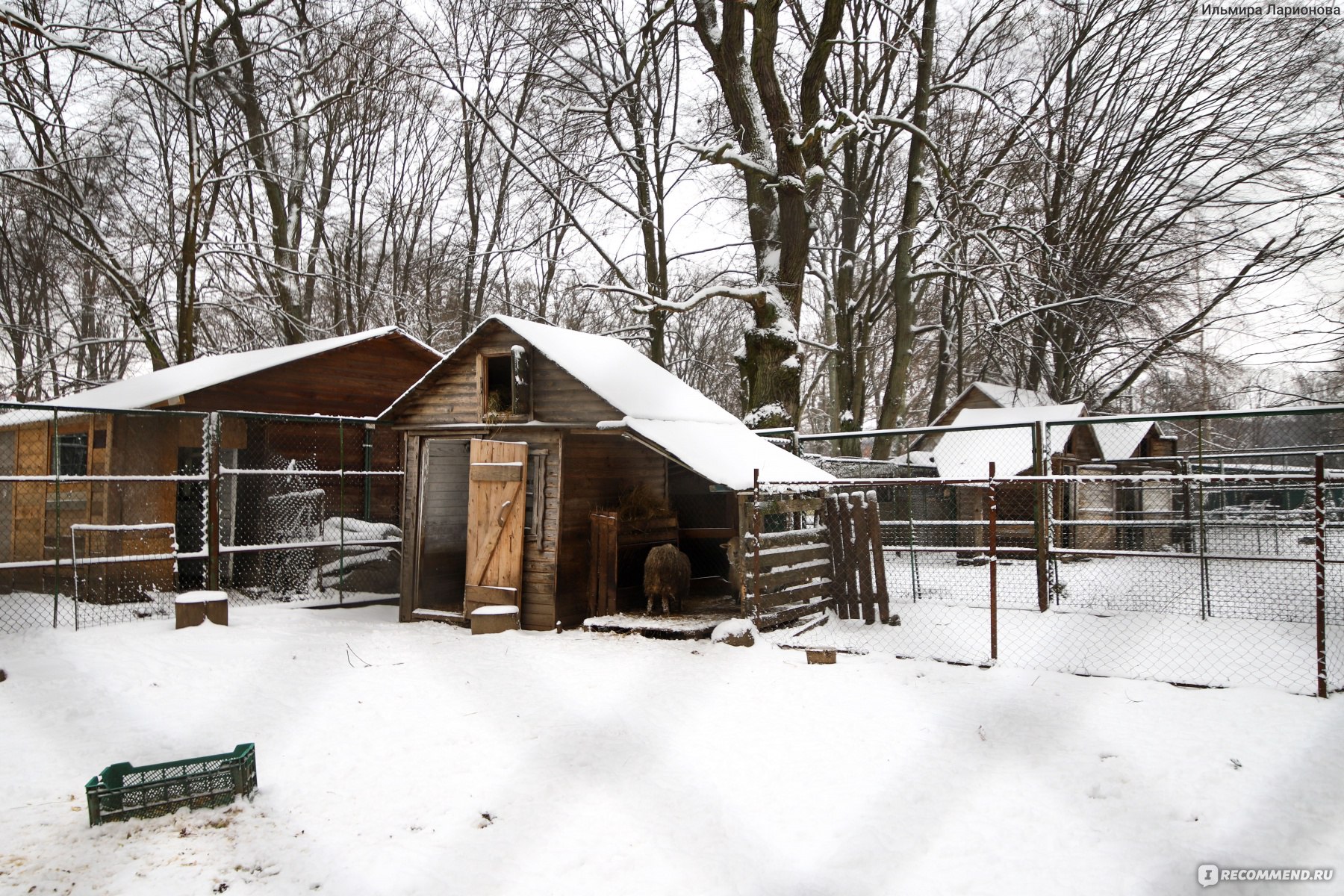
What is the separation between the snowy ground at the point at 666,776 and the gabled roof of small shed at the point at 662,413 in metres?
2.16

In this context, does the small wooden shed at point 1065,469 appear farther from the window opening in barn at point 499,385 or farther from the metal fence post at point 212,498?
the metal fence post at point 212,498

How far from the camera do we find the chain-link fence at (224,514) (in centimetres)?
1244

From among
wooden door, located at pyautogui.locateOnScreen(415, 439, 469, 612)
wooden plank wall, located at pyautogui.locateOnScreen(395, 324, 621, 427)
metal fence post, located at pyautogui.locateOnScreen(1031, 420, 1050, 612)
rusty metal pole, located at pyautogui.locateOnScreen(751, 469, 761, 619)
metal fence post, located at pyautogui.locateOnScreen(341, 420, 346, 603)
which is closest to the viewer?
rusty metal pole, located at pyautogui.locateOnScreen(751, 469, 761, 619)

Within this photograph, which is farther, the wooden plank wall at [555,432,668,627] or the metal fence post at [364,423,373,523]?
the metal fence post at [364,423,373,523]

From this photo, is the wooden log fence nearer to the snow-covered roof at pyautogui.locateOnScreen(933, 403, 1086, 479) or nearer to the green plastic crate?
the green plastic crate

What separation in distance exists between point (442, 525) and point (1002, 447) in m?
14.0

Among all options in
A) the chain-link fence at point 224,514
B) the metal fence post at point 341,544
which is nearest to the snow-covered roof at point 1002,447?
the chain-link fence at point 224,514

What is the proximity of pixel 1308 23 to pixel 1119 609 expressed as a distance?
49.9 feet

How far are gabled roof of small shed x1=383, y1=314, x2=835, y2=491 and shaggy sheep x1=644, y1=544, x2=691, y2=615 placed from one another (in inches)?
42.5

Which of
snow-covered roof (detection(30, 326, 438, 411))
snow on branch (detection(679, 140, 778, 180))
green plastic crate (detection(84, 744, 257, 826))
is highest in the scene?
snow on branch (detection(679, 140, 778, 180))

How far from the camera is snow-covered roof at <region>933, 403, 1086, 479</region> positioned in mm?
19359

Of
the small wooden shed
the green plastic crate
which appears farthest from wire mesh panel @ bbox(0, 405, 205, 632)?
the small wooden shed

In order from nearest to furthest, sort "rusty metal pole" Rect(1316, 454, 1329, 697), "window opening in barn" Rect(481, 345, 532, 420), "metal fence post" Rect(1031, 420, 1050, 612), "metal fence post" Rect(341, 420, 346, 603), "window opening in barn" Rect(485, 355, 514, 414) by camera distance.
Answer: "rusty metal pole" Rect(1316, 454, 1329, 697), "metal fence post" Rect(1031, 420, 1050, 612), "window opening in barn" Rect(481, 345, 532, 420), "window opening in barn" Rect(485, 355, 514, 414), "metal fence post" Rect(341, 420, 346, 603)

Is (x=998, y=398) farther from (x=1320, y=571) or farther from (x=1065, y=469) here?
(x=1320, y=571)
